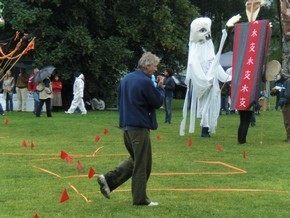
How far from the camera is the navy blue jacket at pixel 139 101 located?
26.5ft

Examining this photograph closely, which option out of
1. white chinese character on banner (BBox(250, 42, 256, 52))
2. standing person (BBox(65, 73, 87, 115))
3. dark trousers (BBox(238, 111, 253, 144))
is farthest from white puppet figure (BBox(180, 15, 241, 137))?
standing person (BBox(65, 73, 87, 115))

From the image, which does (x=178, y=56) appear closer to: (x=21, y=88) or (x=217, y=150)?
(x=21, y=88)

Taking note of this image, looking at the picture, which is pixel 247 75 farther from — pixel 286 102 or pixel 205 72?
pixel 205 72

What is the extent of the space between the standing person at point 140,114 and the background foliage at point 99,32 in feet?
69.5

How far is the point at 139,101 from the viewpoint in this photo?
8.10m

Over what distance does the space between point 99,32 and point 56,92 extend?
156 inches

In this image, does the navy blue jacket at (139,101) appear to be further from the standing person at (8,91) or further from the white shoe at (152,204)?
the standing person at (8,91)

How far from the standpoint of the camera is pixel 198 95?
17.1 meters

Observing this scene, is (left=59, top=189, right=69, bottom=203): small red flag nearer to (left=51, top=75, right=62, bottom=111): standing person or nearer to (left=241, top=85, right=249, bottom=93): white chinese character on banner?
(left=241, top=85, right=249, bottom=93): white chinese character on banner

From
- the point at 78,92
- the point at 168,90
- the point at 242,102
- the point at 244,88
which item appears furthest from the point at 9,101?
the point at 242,102

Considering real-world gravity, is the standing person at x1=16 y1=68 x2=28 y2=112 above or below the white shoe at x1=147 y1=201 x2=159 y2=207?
above

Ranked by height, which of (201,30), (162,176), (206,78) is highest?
(201,30)

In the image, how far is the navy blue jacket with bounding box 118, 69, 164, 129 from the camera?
8062mm

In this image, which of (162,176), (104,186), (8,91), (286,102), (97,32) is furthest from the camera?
(97,32)
